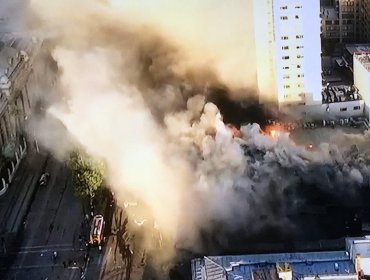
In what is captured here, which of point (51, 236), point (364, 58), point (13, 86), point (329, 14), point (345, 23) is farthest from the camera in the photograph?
point (329, 14)

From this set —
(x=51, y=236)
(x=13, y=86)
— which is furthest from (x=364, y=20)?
(x=51, y=236)

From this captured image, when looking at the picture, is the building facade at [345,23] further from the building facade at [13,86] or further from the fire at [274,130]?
the building facade at [13,86]

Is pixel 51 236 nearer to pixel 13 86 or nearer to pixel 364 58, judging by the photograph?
pixel 13 86

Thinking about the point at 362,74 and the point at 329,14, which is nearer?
the point at 362,74

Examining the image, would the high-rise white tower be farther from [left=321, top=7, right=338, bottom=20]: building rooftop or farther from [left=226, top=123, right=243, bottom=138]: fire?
[left=321, top=7, right=338, bottom=20]: building rooftop

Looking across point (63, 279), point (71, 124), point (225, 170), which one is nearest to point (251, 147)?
point (225, 170)
